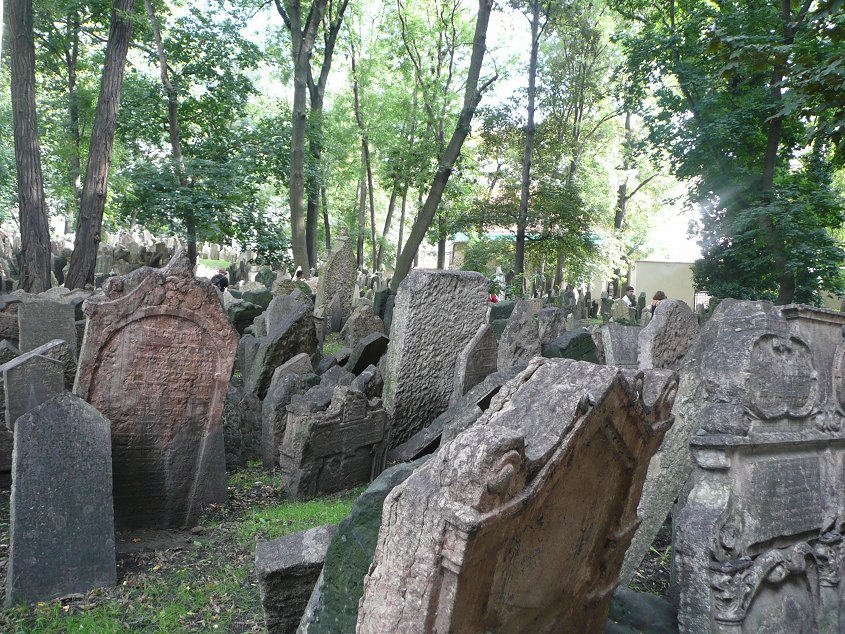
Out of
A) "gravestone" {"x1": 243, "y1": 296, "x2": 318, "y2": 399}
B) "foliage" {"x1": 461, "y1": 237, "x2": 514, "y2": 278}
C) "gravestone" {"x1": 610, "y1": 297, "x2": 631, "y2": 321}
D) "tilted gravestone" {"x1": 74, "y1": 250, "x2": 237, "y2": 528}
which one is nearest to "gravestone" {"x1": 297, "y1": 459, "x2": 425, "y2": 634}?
"tilted gravestone" {"x1": 74, "y1": 250, "x2": 237, "y2": 528}

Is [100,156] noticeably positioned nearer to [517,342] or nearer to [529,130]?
[517,342]

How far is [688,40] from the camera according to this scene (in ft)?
49.2

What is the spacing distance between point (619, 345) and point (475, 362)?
1.94 m

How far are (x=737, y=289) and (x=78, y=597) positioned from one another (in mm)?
15700

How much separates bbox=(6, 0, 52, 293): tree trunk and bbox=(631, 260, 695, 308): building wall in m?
24.8

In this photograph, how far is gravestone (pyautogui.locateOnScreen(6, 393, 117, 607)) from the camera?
12.9 ft

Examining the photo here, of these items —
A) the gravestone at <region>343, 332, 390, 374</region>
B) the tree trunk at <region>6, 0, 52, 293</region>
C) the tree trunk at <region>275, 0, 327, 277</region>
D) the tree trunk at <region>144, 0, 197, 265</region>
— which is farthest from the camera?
the tree trunk at <region>275, 0, 327, 277</region>

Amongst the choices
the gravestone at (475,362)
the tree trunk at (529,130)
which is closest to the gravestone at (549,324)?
the gravestone at (475,362)

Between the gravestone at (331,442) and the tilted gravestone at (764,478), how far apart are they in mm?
3206

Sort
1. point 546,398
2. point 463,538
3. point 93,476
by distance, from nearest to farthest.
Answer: point 463,538
point 546,398
point 93,476

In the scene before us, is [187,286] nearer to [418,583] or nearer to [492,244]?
[418,583]

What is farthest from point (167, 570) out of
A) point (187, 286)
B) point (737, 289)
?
point (737, 289)

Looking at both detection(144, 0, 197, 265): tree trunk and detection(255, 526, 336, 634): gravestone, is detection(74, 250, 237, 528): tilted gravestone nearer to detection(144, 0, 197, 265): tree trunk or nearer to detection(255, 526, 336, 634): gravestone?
detection(255, 526, 336, 634): gravestone

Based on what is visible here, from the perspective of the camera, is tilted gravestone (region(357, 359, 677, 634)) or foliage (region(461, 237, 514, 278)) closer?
tilted gravestone (region(357, 359, 677, 634))
